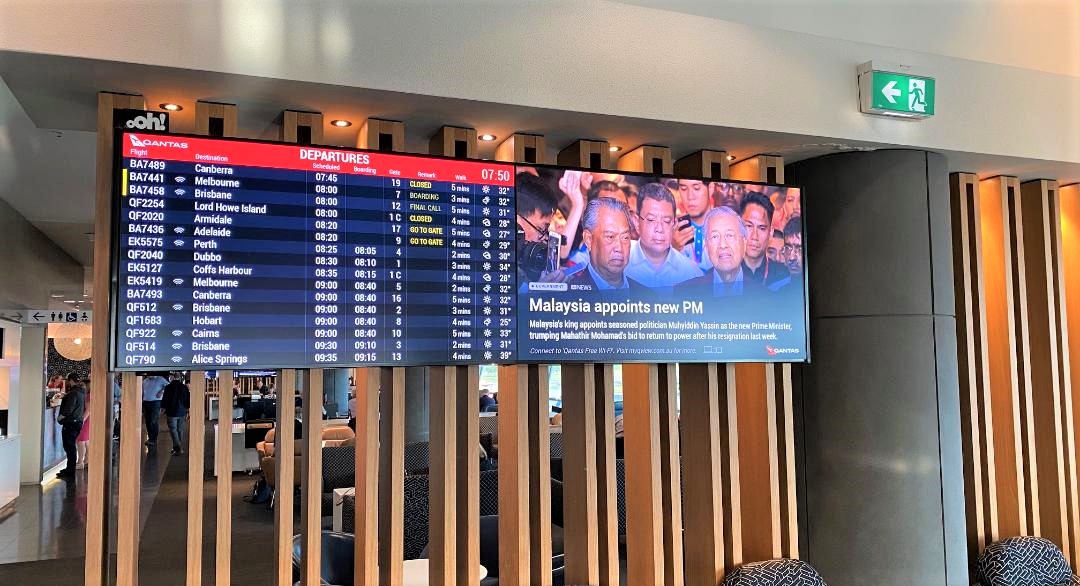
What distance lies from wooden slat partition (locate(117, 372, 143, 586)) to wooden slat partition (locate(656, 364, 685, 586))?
225cm

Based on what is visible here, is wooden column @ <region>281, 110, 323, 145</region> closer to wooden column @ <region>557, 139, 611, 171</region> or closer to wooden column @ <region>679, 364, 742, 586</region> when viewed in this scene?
wooden column @ <region>557, 139, 611, 171</region>

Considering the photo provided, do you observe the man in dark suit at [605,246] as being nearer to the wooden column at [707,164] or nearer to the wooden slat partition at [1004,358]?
the wooden column at [707,164]

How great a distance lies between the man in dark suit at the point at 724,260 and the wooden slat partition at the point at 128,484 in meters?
2.37

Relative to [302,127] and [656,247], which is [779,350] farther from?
[302,127]

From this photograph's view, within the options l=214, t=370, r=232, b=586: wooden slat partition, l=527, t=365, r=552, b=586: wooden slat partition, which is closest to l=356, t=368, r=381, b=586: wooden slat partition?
l=214, t=370, r=232, b=586: wooden slat partition

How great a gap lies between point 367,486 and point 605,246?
57.5 inches

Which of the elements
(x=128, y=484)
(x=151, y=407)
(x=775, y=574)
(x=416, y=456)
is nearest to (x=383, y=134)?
(x=128, y=484)

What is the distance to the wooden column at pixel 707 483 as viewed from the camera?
12.8 feet

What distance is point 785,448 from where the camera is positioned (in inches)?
165

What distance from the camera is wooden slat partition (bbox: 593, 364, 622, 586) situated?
3716 millimetres

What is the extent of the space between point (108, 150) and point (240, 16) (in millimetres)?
729

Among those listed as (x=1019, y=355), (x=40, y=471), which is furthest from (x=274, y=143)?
(x=40, y=471)

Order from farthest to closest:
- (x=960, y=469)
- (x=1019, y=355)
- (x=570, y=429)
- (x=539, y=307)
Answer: (x=1019, y=355) → (x=960, y=469) → (x=570, y=429) → (x=539, y=307)

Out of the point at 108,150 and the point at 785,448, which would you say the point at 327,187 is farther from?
the point at 785,448
